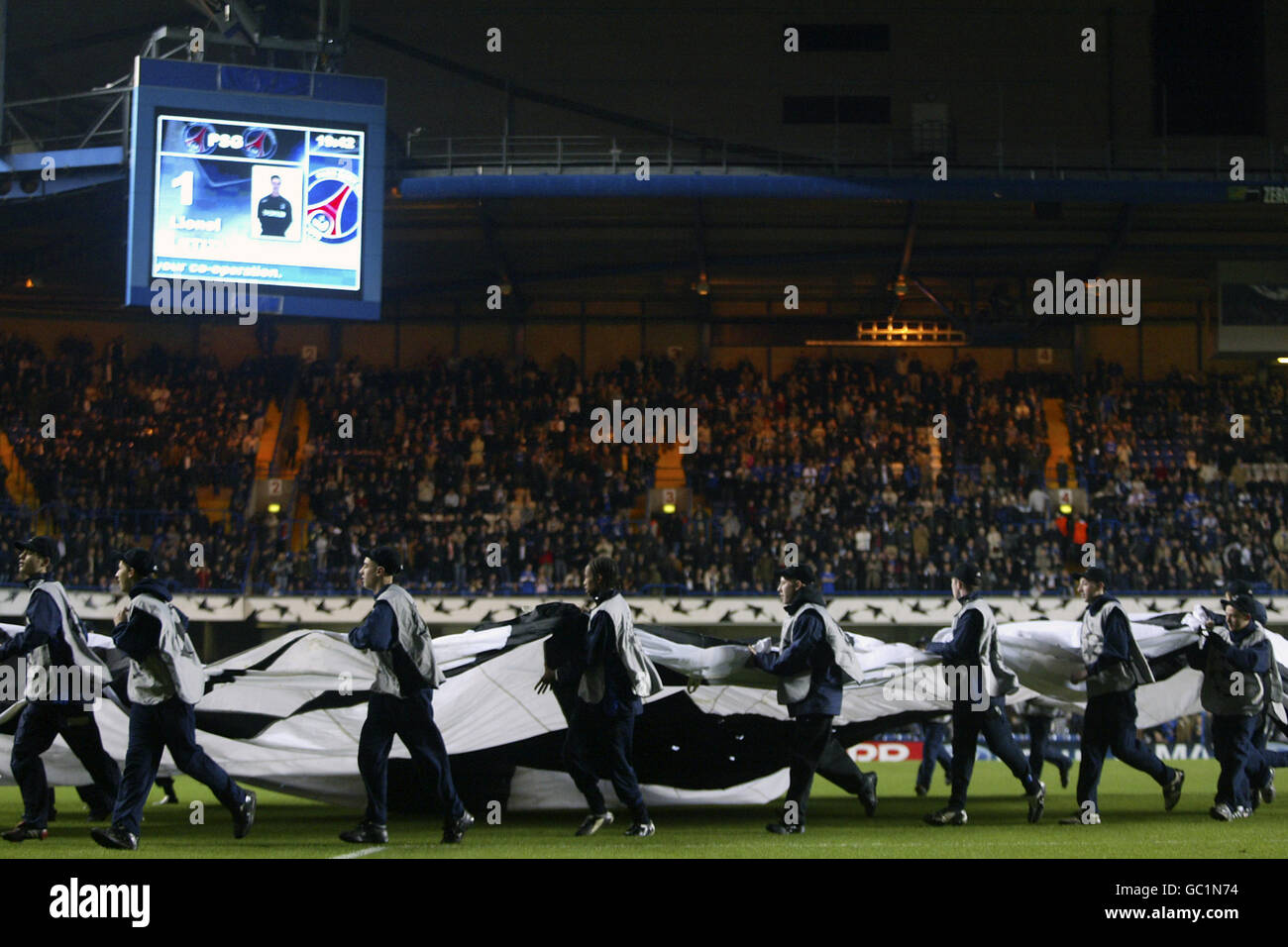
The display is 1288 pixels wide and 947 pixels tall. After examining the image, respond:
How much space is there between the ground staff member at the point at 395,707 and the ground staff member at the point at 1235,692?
230 inches

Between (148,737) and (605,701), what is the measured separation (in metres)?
2.94

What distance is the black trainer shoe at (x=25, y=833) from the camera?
30.9 ft

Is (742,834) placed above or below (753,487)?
below

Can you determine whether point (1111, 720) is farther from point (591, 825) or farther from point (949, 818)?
point (591, 825)

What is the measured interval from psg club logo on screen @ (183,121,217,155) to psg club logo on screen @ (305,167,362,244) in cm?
153

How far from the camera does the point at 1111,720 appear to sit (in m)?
11.0

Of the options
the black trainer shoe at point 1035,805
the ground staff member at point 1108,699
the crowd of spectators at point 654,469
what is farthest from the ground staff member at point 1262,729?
the crowd of spectators at point 654,469

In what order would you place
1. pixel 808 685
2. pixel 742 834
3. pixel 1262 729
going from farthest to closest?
pixel 1262 729 < pixel 808 685 < pixel 742 834

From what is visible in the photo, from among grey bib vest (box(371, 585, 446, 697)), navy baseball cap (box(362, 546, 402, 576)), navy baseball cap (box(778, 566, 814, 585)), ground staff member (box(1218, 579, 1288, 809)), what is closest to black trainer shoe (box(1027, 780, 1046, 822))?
ground staff member (box(1218, 579, 1288, 809))

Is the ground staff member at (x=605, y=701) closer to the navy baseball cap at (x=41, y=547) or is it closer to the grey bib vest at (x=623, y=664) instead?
the grey bib vest at (x=623, y=664)

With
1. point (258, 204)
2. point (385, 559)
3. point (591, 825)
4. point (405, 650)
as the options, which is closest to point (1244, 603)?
point (591, 825)

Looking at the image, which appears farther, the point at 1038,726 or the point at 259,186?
the point at 259,186

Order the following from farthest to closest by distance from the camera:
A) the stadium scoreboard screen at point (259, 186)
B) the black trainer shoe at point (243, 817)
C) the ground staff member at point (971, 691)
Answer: the stadium scoreboard screen at point (259, 186)
the ground staff member at point (971, 691)
the black trainer shoe at point (243, 817)

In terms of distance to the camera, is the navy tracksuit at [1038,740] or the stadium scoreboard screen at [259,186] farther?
the stadium scoreboard screen at [259,186]
